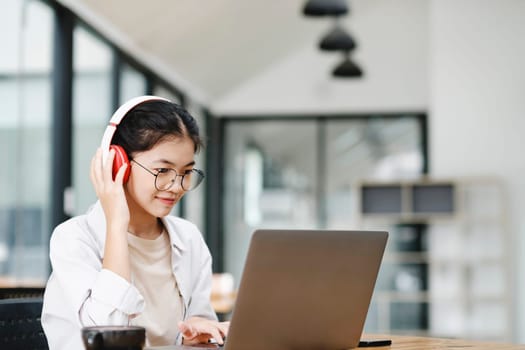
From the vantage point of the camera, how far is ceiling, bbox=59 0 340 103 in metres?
6.02

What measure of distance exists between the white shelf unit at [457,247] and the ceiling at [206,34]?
1697mm

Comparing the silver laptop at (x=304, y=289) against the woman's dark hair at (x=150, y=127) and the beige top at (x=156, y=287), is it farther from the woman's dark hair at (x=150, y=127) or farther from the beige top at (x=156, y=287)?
the woman's dark hair at (x=150, y=127)

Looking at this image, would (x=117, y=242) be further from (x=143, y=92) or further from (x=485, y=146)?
(x=485, y=146)

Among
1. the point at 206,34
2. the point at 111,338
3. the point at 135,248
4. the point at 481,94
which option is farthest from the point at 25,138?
the point at 481,94

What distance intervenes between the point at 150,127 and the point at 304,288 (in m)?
0.48

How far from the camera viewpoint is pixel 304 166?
948 cm

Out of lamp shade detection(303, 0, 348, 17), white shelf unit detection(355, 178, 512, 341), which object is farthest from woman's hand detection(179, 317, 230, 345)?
white shelf unit detection(355, 178, 512, 341)

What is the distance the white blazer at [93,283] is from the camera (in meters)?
1.54

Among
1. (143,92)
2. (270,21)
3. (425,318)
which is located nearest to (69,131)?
(143,92)

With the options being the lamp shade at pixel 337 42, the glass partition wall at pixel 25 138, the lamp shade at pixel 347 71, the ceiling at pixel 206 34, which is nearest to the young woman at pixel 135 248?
the glass partition wall at pixel 25 138

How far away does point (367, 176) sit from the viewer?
9352 mm

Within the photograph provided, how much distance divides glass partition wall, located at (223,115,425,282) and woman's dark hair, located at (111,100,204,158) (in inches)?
297

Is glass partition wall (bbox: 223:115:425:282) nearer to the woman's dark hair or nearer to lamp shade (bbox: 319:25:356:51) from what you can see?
lamp shade (bbox: 319:25:356:51)

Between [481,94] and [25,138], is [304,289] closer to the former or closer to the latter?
[25,138]
